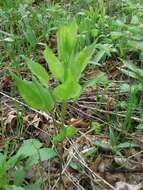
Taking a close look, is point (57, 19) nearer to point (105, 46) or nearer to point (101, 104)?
point (105, 46)

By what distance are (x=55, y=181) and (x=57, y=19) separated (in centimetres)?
143

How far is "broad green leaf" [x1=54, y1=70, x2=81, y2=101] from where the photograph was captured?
4.10ft

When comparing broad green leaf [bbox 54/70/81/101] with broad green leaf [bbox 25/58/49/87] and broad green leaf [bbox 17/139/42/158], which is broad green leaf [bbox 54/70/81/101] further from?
broad green leaf [bbox 17/139/42/158]

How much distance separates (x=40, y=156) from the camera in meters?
1.36

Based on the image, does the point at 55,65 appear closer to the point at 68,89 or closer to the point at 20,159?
the point at 68,89

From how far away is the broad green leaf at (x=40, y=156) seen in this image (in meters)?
1.36

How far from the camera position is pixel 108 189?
143cm

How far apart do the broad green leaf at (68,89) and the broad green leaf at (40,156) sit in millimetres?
179

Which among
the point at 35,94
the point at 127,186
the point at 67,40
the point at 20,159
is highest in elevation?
the point at 67,40

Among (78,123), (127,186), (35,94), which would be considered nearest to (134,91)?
(78,123)

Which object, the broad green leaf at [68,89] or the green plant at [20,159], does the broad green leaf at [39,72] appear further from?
the green plant at [20,159]

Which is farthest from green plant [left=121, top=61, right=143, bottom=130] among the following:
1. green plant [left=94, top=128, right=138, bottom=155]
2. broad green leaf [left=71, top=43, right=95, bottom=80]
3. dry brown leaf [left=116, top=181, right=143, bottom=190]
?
broad green leaf [left=71, top=43, right=95, bottom=80]

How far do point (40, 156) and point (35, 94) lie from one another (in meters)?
0.20

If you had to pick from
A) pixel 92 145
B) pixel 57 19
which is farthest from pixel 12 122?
pixel 57 19
